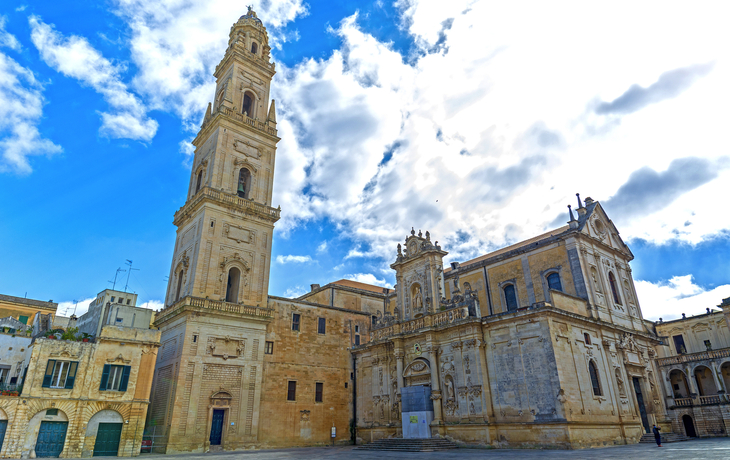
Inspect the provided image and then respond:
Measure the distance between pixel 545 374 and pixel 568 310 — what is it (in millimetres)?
4552

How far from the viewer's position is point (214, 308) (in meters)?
29.6

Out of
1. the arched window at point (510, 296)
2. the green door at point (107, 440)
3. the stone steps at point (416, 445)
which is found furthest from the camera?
the arched window at point (510, 296)

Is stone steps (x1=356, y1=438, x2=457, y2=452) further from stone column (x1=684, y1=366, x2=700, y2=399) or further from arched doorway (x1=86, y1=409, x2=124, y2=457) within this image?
stone column (x1=684, y1=366, x2=700, y2=399)

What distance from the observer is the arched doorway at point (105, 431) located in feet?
72.2

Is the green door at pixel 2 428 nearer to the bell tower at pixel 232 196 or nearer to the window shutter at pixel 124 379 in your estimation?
the window shutter at pixel 124 379

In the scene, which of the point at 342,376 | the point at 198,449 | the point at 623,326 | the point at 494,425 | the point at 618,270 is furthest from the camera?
the point at 342,376

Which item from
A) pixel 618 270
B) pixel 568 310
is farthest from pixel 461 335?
pixel 618 270

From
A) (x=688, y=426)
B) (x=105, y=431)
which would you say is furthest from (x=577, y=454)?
(x=105, y=431)

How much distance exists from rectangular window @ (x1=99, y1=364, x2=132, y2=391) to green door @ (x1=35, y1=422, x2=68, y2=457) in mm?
2361

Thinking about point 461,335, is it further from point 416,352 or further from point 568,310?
point 568,310

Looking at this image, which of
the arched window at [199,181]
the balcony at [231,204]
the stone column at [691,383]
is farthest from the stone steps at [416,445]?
the arched window at [199,181]

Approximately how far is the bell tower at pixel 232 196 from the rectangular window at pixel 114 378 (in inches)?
261

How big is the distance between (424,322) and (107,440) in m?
18.9

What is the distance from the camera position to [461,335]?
87.8 feet
